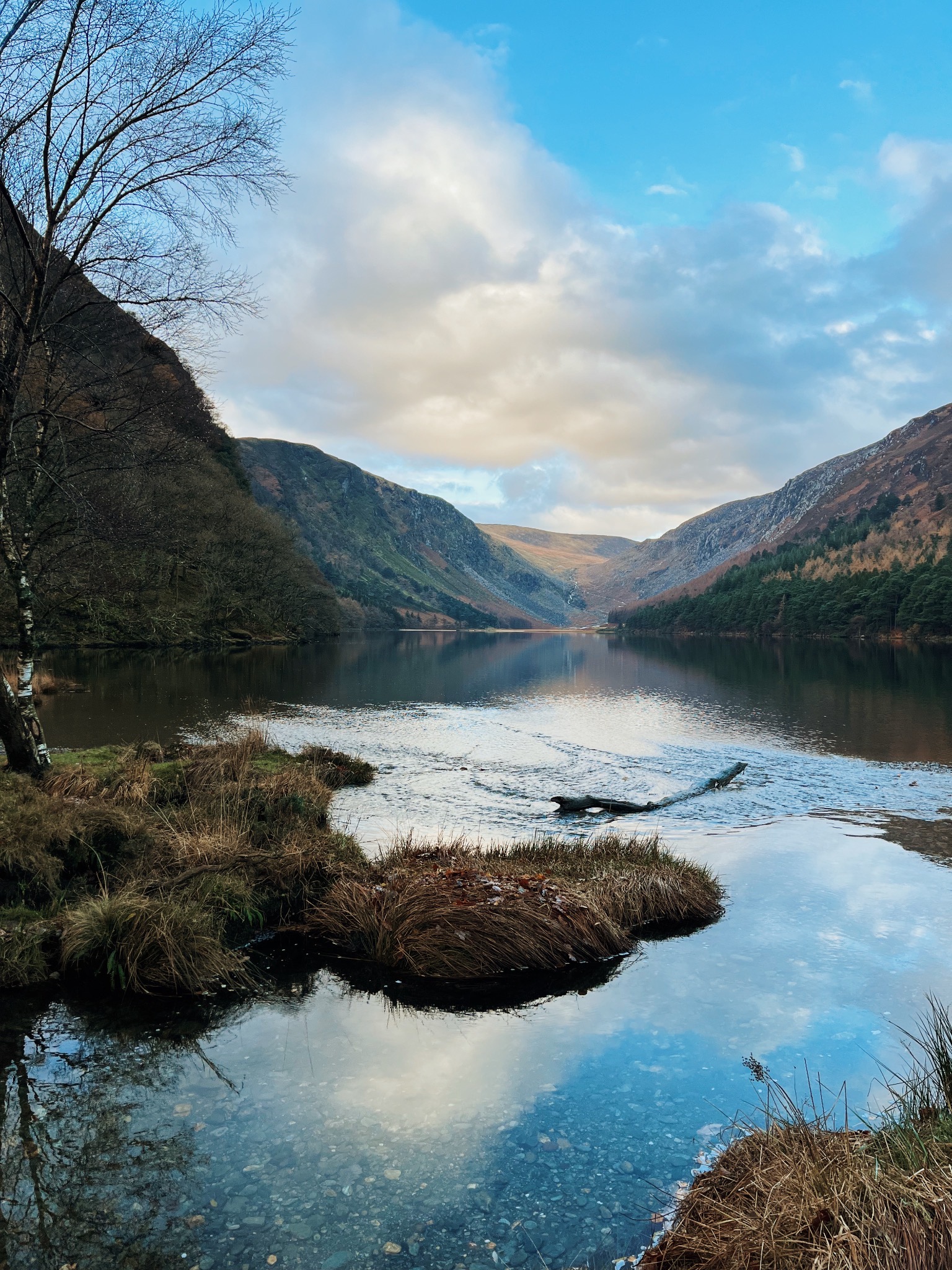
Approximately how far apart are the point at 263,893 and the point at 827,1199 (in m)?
9.10

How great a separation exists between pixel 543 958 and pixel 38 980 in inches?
242

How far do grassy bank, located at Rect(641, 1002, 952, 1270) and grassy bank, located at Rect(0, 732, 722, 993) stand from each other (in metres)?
4.90

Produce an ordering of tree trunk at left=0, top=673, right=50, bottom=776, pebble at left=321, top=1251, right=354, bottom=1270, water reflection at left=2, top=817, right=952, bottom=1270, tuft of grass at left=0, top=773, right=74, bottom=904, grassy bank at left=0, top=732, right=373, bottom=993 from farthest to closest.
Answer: tree trunk at left=0, top=673, right=50, bottom=776 → tuft of grass at left=0, top=773, right=74, bottom=904 → grassy bank at left=0, top=732, right=373, bottom=993 → water reflection at left=2, top=817, right=952, bottom=1270 → pebble at left=321, top=1251, right=354, bottom=1270

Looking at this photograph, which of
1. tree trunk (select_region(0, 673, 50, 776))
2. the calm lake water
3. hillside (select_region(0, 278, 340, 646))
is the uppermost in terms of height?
hillside (select_region(0, 278, 340, 646))

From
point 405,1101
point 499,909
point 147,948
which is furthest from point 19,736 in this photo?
point 405,1101

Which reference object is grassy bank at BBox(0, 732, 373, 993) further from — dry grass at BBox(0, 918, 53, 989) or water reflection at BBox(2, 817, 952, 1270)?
water reflection at BBox(2, 817, 952, 1270)

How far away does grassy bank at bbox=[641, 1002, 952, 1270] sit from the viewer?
11.8 feet

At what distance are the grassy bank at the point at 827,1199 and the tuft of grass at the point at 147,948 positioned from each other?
19.7ft

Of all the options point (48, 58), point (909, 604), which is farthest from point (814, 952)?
point (909, 604)

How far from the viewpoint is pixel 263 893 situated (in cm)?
1155

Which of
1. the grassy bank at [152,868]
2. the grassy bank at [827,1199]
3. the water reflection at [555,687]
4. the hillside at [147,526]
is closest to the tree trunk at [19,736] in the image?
the grassy bank at [152,868]

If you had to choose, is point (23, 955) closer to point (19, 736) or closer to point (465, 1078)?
point (465, 1078)

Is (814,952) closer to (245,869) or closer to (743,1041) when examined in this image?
(743,1041)

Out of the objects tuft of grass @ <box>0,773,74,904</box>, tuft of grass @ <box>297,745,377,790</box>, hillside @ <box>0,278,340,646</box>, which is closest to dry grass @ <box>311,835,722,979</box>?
tuft of grass @ <box>0,773,74,904</box>
